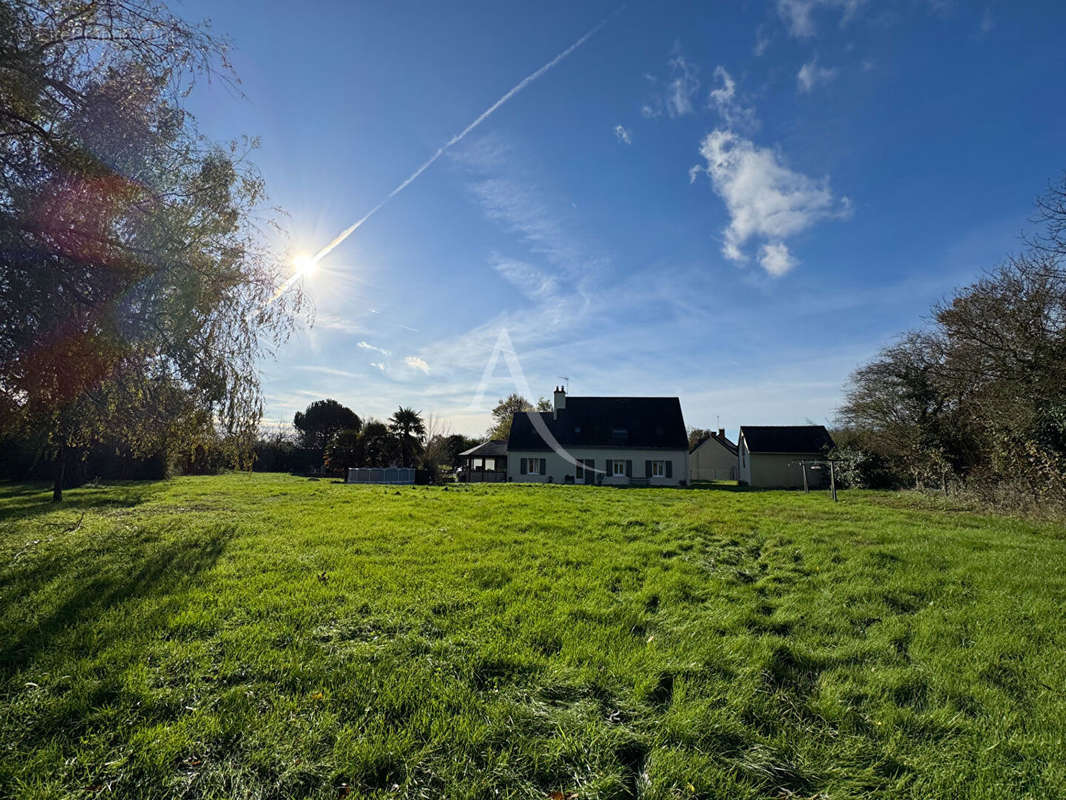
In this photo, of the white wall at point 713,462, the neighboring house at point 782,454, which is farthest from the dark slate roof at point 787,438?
the white wall at point 713,462

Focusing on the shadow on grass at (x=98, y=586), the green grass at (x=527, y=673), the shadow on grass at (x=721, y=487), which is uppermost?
the shadow on grass at (x=98, y=586)

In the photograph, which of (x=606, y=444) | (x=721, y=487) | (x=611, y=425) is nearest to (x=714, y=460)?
(x=721, y=487)

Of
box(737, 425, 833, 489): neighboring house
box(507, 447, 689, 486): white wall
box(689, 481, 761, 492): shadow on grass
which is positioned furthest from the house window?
box(737, 425, 833, 489): neighboring house

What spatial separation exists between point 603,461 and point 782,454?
1312cm

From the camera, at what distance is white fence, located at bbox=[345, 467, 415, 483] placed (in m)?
27.5

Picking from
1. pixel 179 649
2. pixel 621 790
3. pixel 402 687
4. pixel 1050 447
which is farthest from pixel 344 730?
pixel 1050 447

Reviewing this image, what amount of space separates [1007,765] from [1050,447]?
12.6 metres

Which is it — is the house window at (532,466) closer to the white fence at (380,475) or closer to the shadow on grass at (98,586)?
the white fence at (380,475)

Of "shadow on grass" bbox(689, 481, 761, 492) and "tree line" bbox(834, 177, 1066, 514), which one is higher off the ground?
"tree line" bbox(834, 177, 1066, 514)

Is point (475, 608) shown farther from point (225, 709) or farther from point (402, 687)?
point (225, 709)

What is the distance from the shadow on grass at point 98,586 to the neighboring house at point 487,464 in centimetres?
2431

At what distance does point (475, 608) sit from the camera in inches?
181

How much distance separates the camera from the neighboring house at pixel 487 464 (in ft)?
105

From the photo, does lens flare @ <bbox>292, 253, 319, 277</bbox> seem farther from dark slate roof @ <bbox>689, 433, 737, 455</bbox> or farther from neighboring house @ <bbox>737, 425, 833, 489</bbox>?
dark slate roof @ <bbox>689, 433, 737, 455</bbox>
